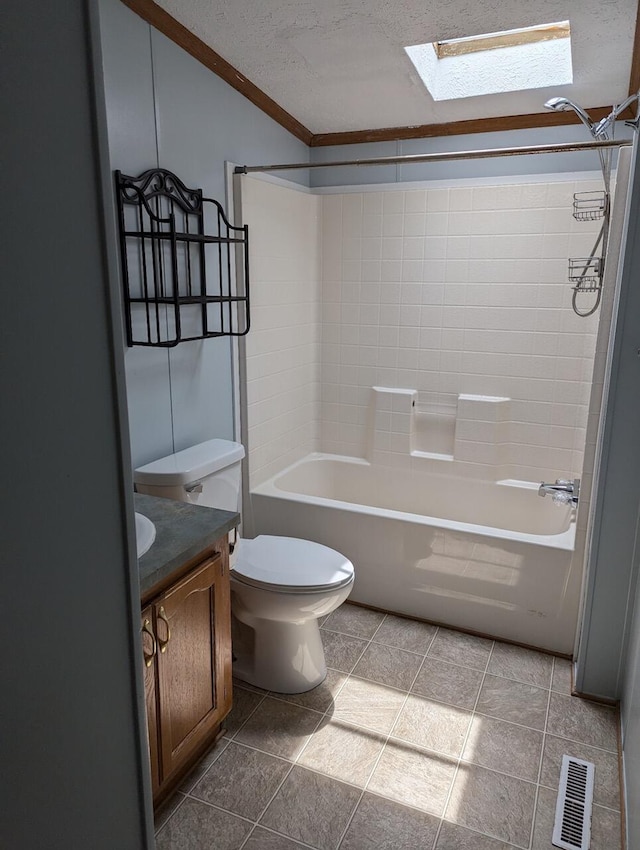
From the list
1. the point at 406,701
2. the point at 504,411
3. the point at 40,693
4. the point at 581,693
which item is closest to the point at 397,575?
the point at 406,701

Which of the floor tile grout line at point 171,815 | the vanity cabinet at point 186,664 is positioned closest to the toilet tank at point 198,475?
the vanity cabinet at point 186,664

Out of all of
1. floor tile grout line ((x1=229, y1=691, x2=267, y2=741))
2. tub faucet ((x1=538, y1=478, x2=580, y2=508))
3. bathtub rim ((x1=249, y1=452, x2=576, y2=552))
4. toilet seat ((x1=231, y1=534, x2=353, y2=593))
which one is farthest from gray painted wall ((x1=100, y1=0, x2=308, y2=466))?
tub faucet ((x1=538, y1=478, x2=580, y2=508))

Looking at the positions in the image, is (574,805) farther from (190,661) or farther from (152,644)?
(152,644)

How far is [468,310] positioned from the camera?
10.4 feet

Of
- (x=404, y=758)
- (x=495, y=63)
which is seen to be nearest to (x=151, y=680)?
(x=404, y=758)

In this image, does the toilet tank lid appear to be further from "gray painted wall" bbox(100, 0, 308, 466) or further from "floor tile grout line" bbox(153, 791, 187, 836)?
"floor tile grout line" bbox(153, 791, 187, 836)

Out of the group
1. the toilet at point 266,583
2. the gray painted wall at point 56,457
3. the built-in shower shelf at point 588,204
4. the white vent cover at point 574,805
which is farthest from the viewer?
the built-in shower shelf at point 588,204

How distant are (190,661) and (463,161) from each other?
263cm

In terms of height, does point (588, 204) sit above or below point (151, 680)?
above

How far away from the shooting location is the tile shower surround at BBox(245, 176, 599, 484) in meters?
2.96

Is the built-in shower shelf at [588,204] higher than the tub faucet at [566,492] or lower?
higher

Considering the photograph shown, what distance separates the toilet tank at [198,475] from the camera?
2082mm

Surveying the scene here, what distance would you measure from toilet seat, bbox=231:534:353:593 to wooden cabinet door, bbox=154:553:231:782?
0.86 ft

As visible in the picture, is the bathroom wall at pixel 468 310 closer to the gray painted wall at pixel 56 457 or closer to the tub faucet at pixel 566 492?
the tub faucet at pixel 566 492
